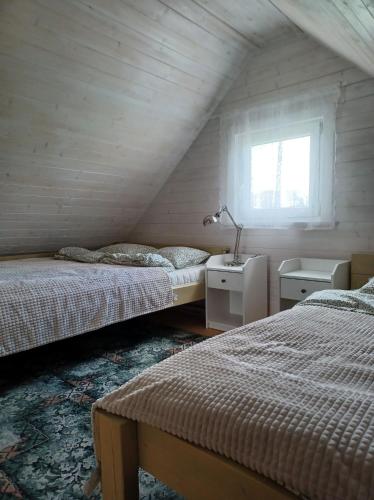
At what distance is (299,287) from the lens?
2676mm

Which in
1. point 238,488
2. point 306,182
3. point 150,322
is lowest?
point 150,322

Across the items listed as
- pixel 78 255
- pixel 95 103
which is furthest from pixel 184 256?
pixel 95 103

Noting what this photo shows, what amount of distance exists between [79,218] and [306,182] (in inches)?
90.7

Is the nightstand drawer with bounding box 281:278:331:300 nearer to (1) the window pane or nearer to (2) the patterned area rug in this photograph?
(1) the window pane

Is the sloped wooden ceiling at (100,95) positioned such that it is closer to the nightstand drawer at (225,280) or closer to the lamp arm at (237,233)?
the lamp arm at (237,233)

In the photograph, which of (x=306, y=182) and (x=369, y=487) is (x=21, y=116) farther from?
(x=369, y=487)

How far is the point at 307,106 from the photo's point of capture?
2.92 metres

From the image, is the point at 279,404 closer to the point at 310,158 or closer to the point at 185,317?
the point at 310,158

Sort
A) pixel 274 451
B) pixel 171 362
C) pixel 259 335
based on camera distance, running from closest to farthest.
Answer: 1. pixel 274 451
2. pixel 171 362
3. pixel 259 335

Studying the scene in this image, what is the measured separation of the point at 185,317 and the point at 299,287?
1.48 m

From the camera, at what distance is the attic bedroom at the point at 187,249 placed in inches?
34.3

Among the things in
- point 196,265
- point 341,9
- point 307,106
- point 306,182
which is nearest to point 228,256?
point 196,265

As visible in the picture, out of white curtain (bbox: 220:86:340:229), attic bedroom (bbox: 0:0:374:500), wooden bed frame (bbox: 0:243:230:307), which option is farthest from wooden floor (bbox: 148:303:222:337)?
white curtain (bbox: 220:86:340:229)

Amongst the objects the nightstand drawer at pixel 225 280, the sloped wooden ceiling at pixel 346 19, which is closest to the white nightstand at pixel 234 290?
the nightstand drawer at pixel 225 280
